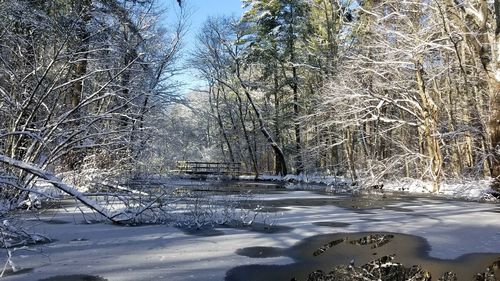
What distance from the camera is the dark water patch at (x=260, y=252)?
20.5ft

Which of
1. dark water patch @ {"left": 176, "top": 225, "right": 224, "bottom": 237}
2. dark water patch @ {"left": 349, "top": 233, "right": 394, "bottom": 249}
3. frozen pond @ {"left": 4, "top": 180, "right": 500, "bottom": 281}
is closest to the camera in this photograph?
frozen pond @ {"left": 4, "top": 180, "right": 500, "bottom": 281}

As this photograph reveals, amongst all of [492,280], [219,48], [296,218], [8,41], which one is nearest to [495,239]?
[492,280]

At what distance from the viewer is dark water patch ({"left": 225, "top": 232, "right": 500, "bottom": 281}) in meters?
5.43

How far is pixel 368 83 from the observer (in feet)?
73.4

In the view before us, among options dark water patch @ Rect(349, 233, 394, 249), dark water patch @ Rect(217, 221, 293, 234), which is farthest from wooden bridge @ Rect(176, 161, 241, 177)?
dark water patch @ Rect(349, 233, 394, 249)

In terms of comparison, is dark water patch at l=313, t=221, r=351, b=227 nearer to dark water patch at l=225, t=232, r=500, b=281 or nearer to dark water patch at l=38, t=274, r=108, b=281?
dark water patch at l=225, t=232, r=500, b=281

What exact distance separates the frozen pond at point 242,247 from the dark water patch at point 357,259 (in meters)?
0.01

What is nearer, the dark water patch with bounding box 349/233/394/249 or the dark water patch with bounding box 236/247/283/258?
the dark water patch with bounding box 236/247/283/258

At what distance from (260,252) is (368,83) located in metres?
17.5

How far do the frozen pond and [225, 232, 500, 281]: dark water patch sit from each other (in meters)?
0.01

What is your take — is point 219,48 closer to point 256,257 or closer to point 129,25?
point 129,25

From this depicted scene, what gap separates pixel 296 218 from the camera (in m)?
9.88

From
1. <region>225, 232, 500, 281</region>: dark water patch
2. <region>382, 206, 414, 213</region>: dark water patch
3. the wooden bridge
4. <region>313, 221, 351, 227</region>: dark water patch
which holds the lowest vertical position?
<region>225, 232, 500, 281</region>: dark water patch

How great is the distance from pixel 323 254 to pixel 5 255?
430cm
